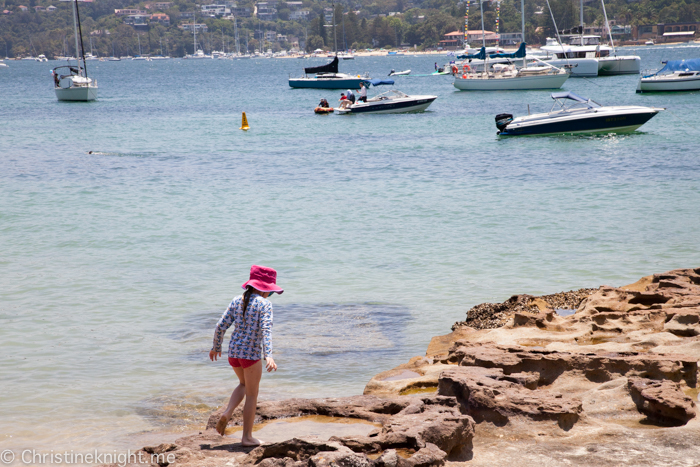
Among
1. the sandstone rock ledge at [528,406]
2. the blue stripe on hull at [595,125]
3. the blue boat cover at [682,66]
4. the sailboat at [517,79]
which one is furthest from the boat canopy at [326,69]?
the sandstone rock ledge at [528,406]

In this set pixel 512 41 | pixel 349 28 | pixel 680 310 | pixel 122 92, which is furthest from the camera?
pixel 349 28

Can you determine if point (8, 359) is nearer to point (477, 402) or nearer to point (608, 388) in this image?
point (477, 402)

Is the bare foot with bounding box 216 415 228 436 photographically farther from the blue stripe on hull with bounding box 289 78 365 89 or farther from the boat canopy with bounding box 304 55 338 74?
the boat canopy with bounding box 304 55 338 74

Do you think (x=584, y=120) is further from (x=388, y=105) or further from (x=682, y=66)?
(x=682, y=66)

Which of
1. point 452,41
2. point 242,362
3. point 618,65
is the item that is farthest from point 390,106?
point 452,41

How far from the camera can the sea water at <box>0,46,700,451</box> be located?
724 centimetres

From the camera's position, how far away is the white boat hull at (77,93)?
170ft

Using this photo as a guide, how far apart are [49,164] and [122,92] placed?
163 ft

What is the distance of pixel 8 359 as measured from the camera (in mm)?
7828

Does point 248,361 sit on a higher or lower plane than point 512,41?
lower

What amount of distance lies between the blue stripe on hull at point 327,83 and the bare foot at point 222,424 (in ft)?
187

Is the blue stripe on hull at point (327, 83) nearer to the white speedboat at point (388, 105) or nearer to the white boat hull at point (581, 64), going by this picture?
the white boat hull at point (581, 64)

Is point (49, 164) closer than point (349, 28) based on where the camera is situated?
Yes

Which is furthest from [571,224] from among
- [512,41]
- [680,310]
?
[512,41]
